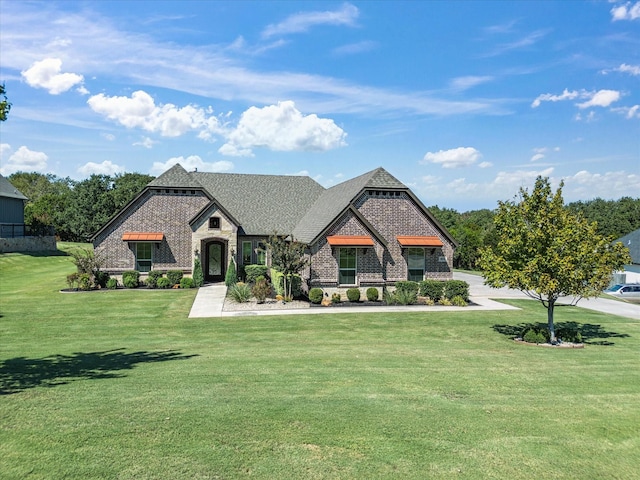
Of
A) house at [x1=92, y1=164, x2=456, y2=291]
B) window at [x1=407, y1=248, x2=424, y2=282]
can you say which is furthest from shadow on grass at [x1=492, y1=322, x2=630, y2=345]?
house at [x1=92, y1=164, x2=456, y2=291]

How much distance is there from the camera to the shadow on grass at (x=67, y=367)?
1062 centimetres

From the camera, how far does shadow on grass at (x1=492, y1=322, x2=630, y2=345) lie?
18.7 m

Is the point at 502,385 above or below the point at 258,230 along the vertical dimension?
below

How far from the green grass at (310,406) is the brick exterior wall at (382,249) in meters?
8.46

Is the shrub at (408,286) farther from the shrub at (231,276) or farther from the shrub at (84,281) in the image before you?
the shrub at (84,281)

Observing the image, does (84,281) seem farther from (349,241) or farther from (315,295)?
(349,241)

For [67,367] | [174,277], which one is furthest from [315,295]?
[67,367]

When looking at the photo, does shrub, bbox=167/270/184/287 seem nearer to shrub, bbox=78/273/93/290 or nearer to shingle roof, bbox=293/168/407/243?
shrub, bbox=78/273/93/290

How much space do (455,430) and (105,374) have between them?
8640 millimetres

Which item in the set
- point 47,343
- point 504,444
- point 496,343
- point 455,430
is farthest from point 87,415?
point 496,343

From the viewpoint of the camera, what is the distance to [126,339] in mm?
17359

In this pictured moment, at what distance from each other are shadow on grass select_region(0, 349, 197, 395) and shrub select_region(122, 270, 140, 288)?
17.0 m

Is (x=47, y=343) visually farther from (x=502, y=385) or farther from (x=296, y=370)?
(x=502, y=385)

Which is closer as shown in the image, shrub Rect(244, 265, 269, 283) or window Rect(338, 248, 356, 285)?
window Rect(338, 248, 356, 285)
